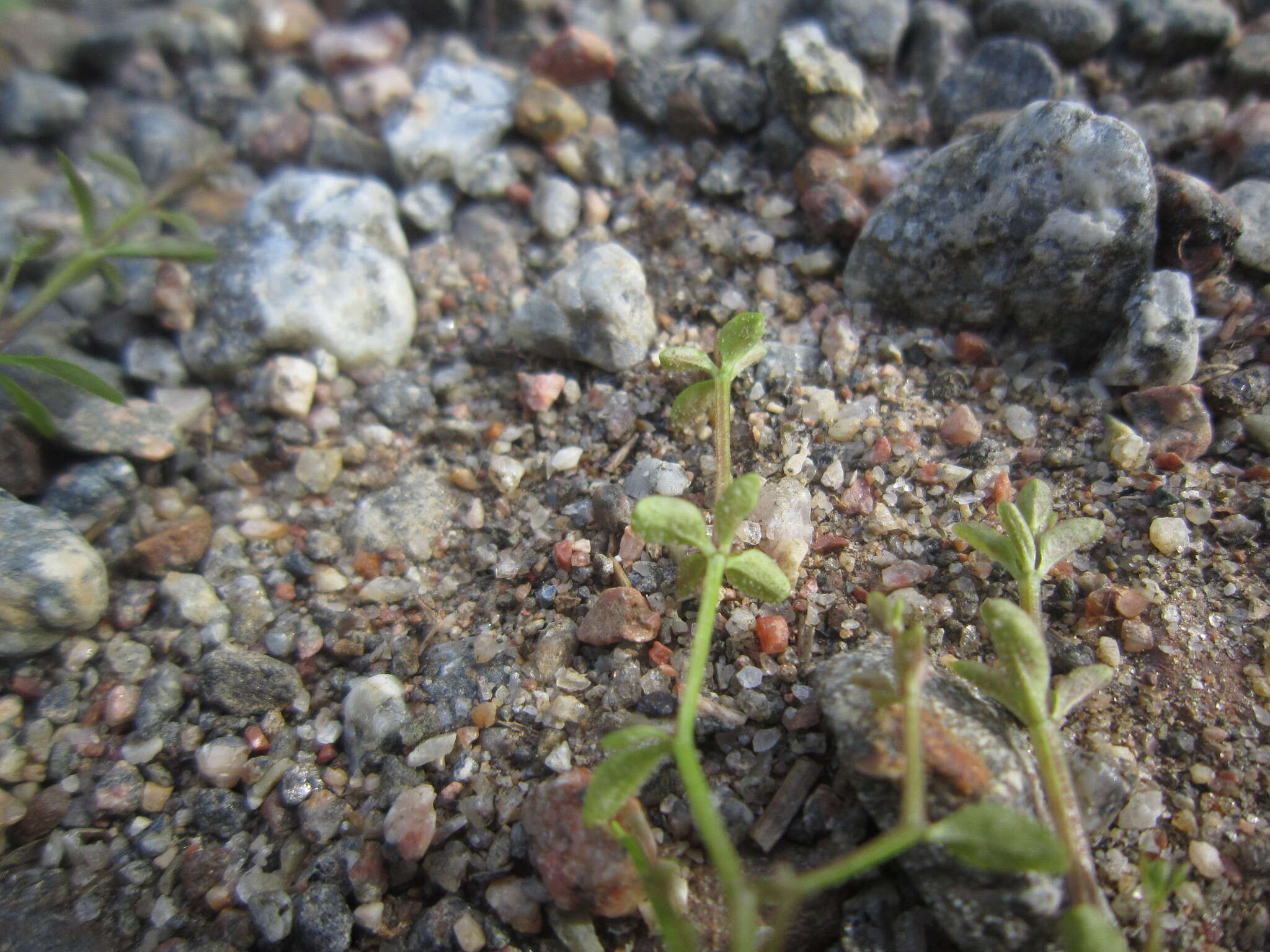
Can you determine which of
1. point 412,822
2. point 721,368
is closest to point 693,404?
point 721,368

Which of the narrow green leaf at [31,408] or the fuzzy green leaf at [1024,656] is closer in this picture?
the fuzzy green leaf at [1024,656]

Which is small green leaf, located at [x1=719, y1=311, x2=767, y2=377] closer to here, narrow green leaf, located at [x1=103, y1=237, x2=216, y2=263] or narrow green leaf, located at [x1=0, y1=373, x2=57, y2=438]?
narrow green leaf, located at [x1=103, y1=237, x2=216, y2=263]

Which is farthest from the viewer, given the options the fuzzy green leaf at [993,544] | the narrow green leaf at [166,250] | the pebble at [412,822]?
the narrow green leaf at [166,250]

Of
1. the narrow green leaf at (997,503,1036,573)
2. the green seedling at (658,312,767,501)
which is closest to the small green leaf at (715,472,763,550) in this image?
the green seedling at (658,312,767,501)

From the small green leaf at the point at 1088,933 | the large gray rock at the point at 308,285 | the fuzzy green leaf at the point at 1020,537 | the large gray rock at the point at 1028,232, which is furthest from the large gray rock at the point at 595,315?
the small green leaf at the point at 1088,933

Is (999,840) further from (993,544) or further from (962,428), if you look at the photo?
(962,428)

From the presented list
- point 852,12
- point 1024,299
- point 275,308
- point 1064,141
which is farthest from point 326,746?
point 852,12

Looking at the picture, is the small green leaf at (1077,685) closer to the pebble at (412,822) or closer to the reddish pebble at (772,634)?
the reddish pebble at (772,634)
